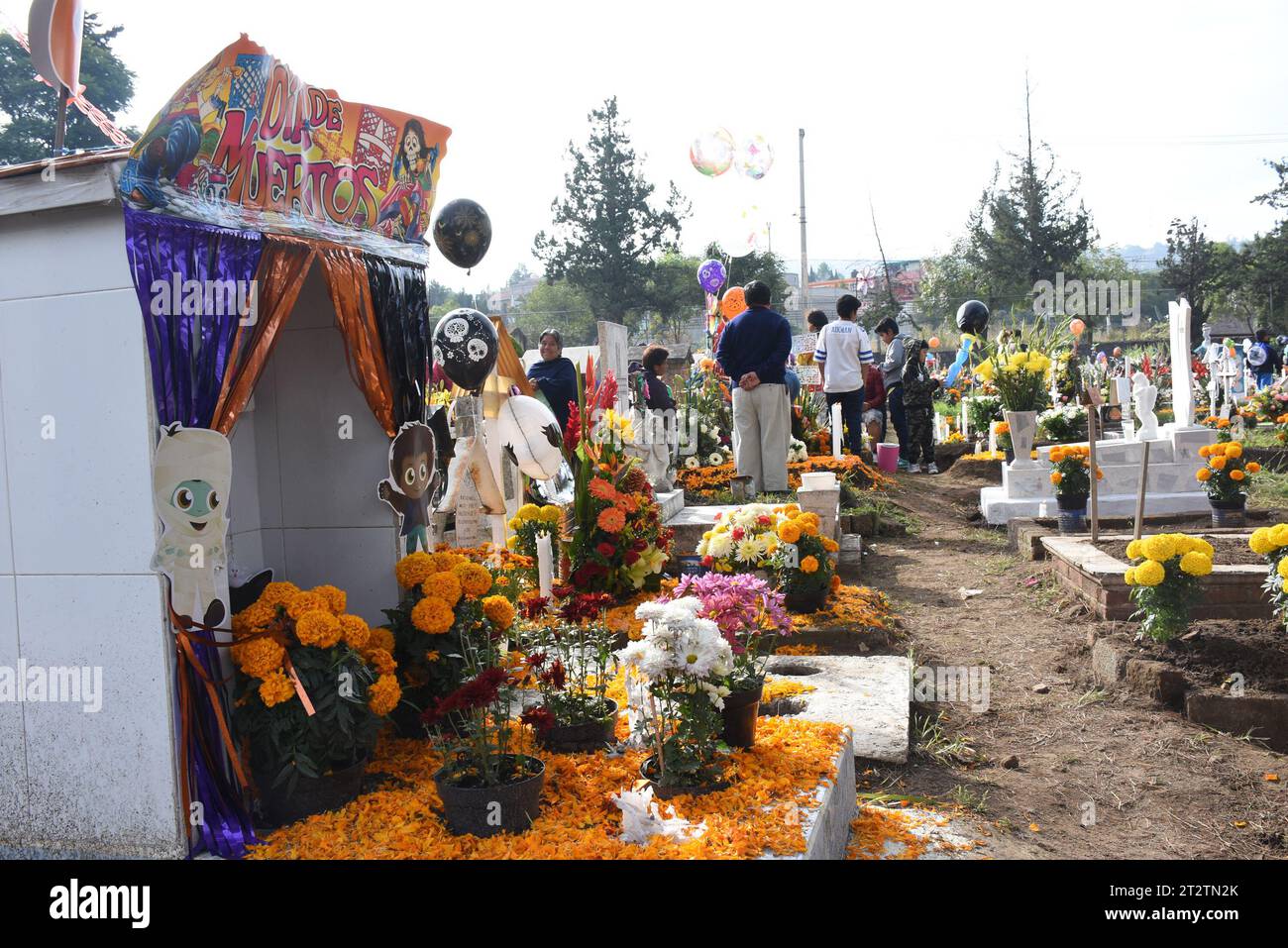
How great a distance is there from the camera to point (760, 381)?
975 cm

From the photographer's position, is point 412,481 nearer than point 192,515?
No

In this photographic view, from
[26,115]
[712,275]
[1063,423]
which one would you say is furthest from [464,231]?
[26,115]

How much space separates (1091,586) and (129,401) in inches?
229

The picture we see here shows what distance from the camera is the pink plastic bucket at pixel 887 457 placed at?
13.9 m

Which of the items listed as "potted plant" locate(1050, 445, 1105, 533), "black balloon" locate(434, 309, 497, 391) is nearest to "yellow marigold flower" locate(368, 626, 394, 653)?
"black balloon" locate(434, 309, 497, 391)

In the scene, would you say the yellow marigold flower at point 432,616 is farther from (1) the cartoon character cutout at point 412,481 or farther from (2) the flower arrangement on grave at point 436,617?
(1) the cartoon character cutout at point 412,481

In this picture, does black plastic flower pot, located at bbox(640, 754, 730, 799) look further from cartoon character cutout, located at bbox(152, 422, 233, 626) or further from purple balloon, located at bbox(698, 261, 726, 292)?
purple balloon, located at bbox(698, 261, 726, 292)

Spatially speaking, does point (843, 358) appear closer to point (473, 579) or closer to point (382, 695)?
point (473, 579)

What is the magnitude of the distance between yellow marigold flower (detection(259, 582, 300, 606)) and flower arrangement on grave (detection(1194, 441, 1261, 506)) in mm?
7981

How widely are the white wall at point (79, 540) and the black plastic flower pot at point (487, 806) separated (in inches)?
34.3

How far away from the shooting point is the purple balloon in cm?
1733

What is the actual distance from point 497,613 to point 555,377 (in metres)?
5.49

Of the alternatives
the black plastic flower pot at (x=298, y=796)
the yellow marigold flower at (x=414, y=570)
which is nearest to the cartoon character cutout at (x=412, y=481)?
the yellow marigold flower at (x=414, y=570)
